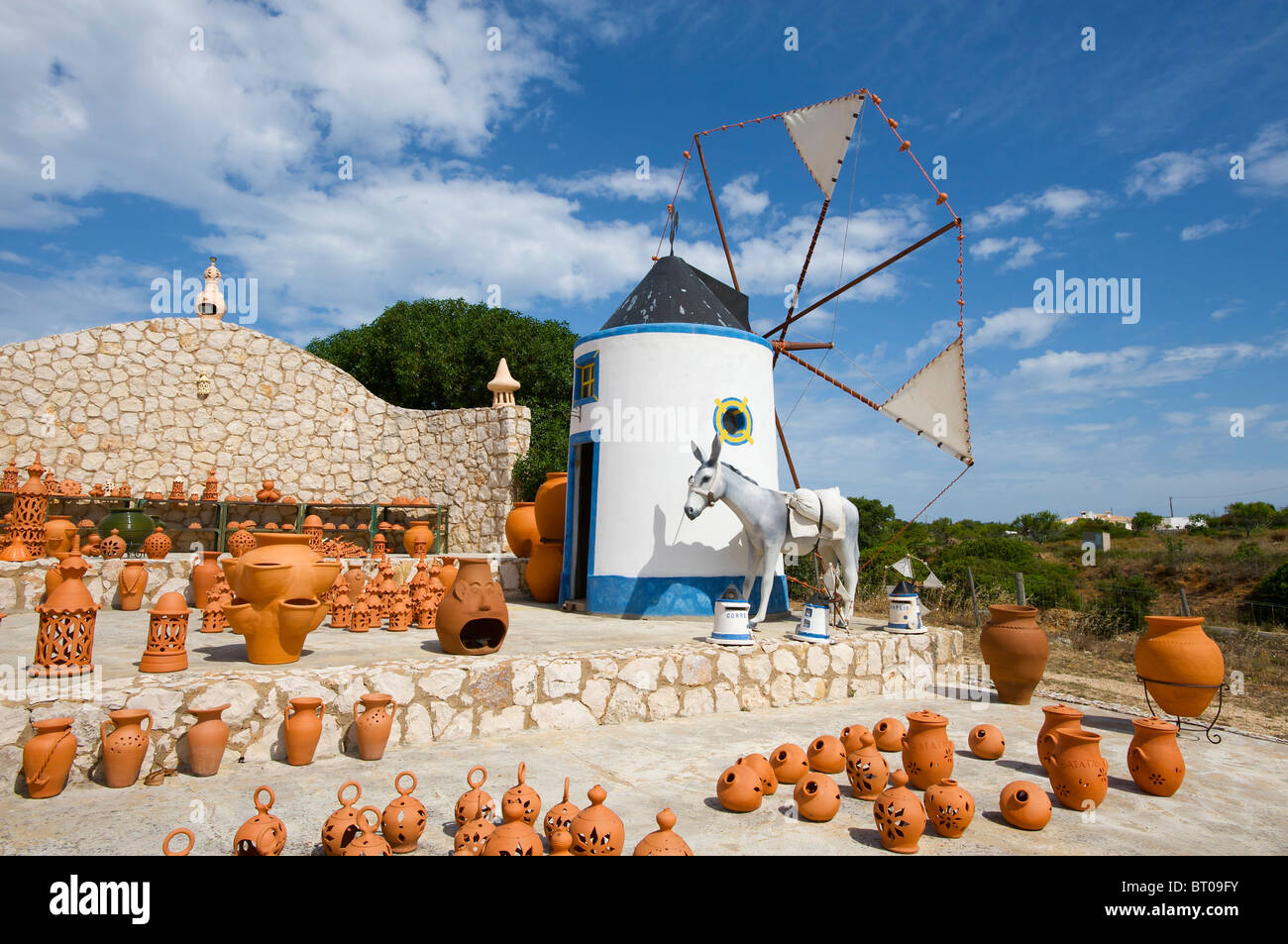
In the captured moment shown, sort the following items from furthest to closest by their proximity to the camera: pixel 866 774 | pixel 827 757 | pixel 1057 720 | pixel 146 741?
1. pixel 1057 720
2. pixel 827 757
3. pixel 866 774
4. pixel 146 741

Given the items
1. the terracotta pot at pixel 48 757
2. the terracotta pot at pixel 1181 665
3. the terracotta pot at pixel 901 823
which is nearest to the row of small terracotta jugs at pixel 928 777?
the terracotta pot at pixel 901 823

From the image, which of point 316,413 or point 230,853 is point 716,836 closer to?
point 230,853

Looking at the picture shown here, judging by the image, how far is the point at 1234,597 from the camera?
732 inches

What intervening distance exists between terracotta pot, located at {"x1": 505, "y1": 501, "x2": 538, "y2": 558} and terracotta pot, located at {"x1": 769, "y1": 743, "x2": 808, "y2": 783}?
23.6 feet

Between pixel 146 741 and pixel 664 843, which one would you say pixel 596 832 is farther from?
pixel 146 741

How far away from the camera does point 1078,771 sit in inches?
172

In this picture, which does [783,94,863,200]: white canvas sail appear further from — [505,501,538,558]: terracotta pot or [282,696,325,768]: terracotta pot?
[282,696,325,768]: terracotta pot

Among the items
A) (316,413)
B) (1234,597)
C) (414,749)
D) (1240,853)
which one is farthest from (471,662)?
(1234,597)

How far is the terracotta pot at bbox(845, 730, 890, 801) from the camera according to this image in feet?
14.7

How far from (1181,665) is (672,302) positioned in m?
6.71

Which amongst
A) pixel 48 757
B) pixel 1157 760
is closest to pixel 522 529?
pixel 48 757

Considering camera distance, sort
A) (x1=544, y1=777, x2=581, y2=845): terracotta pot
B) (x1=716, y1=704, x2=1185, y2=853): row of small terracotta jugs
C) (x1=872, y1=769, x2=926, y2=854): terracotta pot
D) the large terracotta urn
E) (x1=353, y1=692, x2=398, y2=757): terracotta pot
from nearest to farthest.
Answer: (x1=544, y1=777, x2=581, y2=845): terracotta pot, (x1=872, y1=769, x2=926, y2=854): terracotta pot, (x1=716, y1=704, x2=1185, y2=853): row of small terracotta jugs, (x1=353, y1=692, x2=398, y2=757): terracotta pot, the large terracotta urn

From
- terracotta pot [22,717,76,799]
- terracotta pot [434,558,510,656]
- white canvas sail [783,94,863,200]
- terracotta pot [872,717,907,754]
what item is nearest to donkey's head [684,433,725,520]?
terracotta pot [434,558,510,656]

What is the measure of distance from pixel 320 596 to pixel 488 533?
8.48 metres
